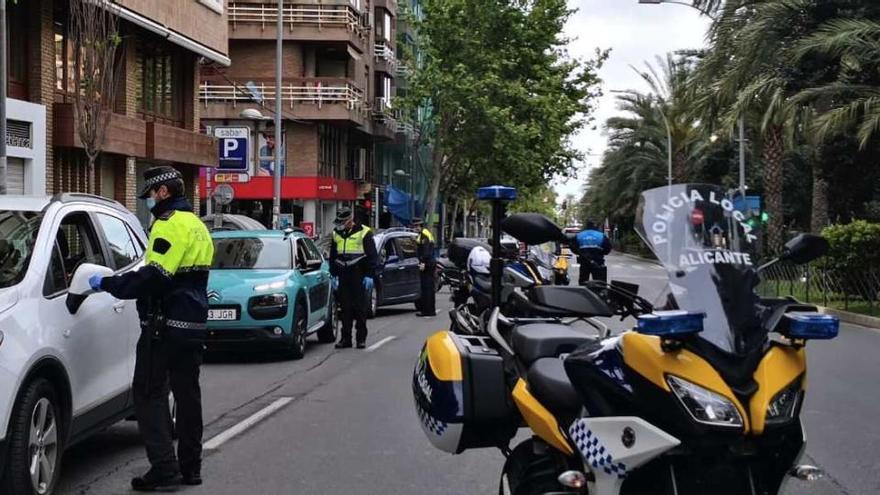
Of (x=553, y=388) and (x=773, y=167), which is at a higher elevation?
(x=773, y=167)

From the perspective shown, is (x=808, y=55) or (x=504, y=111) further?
(x=504, y=111)

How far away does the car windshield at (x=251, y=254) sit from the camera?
13.1 m

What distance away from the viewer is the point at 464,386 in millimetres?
4430

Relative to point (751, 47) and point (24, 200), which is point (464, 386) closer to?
point (24, 200)

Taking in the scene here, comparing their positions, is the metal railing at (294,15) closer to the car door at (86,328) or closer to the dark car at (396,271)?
the dark car at (396,271)

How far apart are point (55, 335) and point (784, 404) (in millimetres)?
3884

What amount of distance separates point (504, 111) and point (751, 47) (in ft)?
65.5

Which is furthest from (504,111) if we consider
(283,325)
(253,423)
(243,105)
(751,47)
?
(253,423)

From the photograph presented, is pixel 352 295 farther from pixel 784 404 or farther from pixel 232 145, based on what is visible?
pixel 784 404

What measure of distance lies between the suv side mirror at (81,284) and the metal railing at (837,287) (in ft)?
52.1

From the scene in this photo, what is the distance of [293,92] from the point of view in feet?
136

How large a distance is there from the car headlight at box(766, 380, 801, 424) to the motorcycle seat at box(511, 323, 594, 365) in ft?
3.40

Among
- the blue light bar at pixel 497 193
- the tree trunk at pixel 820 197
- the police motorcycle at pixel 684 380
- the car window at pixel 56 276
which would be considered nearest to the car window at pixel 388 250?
the tree trunk at pixel 820 197

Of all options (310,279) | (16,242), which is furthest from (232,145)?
(16,242)
